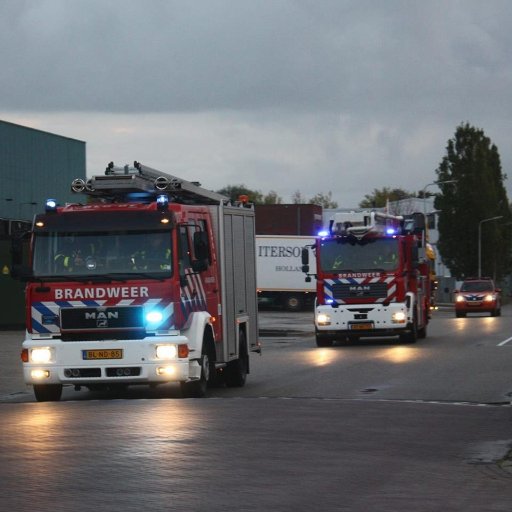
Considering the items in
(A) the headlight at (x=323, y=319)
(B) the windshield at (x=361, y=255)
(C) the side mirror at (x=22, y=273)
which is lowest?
(A) the headlight at (x=323, y=319)

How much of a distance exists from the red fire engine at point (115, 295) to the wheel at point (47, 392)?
2cm

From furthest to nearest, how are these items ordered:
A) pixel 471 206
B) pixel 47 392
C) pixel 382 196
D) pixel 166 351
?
pixel 382 196
pixel 471 206
pixel 47 392
pixel 166 351

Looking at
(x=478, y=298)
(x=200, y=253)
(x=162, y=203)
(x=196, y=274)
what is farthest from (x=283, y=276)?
(x=162, y=203)

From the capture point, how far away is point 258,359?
28812mm

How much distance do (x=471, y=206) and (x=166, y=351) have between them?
78373mm

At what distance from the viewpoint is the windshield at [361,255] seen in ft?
108

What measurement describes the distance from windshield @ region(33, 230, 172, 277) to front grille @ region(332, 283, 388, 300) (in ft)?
52.2

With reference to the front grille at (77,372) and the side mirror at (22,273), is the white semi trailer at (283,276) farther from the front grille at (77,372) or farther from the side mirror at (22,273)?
the front grille at (77,372)

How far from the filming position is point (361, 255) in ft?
108

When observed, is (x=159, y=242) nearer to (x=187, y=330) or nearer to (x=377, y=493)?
(x=187, y=330)

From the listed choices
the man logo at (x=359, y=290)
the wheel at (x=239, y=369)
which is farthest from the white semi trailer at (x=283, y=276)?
the wheel at (x=239, y=369)

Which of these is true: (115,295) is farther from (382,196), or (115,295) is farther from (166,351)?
(382,196)

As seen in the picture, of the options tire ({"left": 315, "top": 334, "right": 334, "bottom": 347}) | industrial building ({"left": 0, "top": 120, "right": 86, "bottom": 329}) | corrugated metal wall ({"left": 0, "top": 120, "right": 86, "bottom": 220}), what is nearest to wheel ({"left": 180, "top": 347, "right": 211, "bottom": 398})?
tire ({"left": 315, "top": 334, "right": 334, "bottom": 347})

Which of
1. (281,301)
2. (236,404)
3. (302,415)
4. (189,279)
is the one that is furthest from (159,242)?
(281,301)
